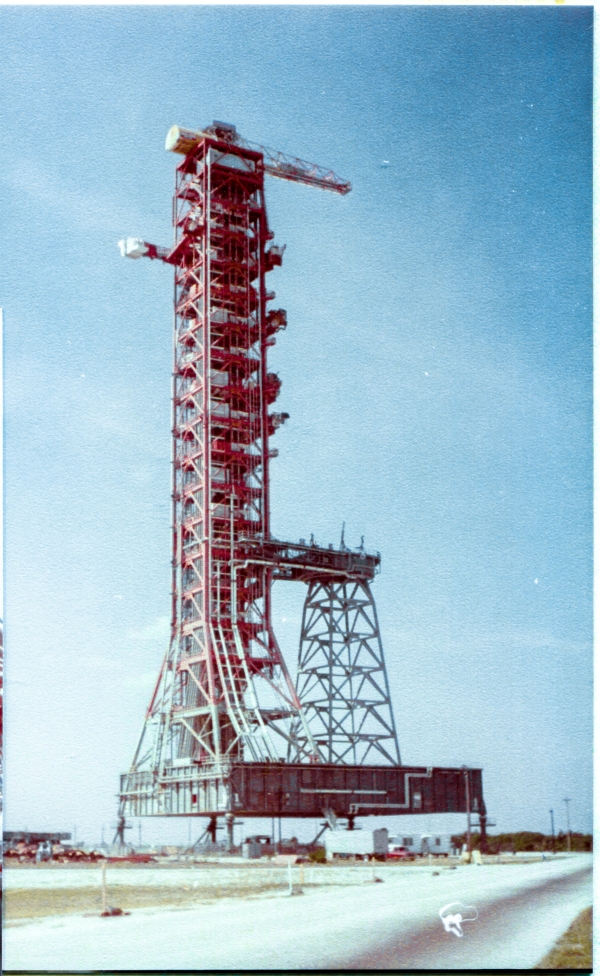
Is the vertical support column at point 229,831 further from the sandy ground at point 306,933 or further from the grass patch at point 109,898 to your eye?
the sandy ground at point 306,933

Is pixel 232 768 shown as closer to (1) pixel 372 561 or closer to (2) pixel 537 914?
(1) pixel 372 561

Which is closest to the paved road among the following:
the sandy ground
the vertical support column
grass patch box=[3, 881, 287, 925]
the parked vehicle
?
the sandy ground

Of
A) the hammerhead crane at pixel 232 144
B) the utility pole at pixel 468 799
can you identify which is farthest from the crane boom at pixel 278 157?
the utility pole at pixel 468 799

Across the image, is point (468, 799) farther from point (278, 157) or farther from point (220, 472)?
point (278, 157)

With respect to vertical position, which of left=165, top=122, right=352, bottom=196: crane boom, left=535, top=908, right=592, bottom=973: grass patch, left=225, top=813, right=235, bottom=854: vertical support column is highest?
left=165, top=122, right=352, bottom=196: crane boom

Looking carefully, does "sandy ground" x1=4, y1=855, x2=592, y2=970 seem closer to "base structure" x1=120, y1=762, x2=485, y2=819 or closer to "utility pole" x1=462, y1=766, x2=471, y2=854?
"utility pole" x1=462, y1=766, x2=471, y2=854

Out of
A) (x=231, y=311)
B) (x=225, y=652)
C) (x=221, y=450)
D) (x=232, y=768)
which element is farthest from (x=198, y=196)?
(x=232, y=768)
